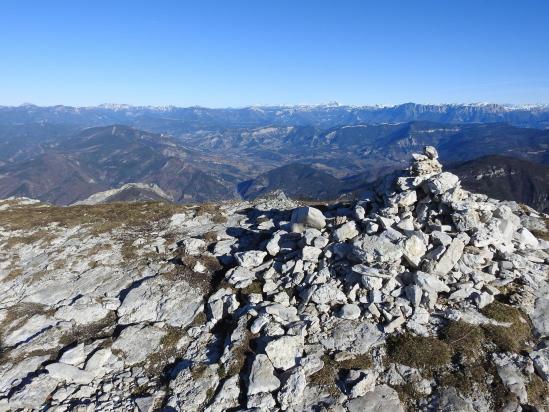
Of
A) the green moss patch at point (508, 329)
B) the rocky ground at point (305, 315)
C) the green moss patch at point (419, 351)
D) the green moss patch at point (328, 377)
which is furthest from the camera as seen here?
the green moss patch at point (508, 329)

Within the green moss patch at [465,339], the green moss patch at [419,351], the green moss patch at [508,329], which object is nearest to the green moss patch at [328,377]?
the green moss patch at [419,351]

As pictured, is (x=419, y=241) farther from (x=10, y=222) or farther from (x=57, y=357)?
(x=10, y=222)

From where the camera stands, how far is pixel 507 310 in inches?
744

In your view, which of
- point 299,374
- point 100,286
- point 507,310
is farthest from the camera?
point 100,286

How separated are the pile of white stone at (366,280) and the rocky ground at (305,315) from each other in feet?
0.28

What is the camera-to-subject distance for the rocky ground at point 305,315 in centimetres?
1594

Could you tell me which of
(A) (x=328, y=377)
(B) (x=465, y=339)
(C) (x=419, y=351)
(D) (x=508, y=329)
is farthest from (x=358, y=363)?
(D) (x=508, y=329)

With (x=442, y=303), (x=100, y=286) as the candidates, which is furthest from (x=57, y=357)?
(x=442, y=303)

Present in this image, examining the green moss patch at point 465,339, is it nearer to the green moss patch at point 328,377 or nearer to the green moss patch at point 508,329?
the green moss patch at point 508,329

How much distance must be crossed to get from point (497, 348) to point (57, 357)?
2044cm

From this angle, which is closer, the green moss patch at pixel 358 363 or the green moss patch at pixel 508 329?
the green moss patch at pixel 358 363

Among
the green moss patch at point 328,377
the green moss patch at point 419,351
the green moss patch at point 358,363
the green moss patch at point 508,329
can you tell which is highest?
the green moss patch at point 508,329

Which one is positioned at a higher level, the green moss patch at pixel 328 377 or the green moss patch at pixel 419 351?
the green moss patch at pixel 419 351

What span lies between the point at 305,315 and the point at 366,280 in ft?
11.8
